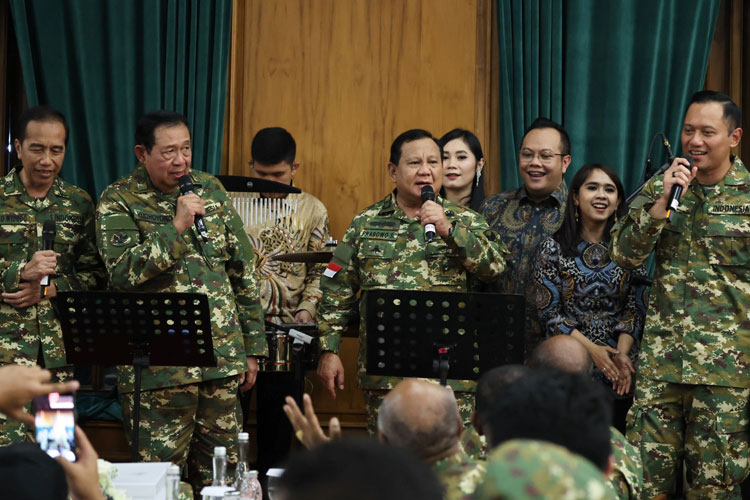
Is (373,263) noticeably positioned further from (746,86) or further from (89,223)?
(746,86)

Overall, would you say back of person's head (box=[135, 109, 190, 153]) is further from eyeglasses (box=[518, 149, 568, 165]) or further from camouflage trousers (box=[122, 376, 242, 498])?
eyeglasses (box=[518, 149, 568, 165])

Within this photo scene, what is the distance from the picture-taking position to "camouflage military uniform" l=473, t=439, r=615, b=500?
1.11 meters

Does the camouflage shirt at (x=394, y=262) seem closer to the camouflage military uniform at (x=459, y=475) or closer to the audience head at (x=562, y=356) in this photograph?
the audience head at (x=562, y=356)

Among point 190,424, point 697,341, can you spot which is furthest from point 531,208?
point 190,424

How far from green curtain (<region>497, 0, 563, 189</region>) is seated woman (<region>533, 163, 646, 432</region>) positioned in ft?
4.00

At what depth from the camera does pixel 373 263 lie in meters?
4.34

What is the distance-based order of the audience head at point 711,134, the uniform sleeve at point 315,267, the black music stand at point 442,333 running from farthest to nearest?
the uniform sleeve at point 315,267 → the audience head at point 711,134 → the black music stand at point 442,333

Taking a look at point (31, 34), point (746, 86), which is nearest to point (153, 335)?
point (31, 34)

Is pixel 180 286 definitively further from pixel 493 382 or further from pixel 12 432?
pixel 493 382

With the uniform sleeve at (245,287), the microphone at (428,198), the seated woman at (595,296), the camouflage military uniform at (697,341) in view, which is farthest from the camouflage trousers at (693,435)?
the uniform sleeve at (245,287)

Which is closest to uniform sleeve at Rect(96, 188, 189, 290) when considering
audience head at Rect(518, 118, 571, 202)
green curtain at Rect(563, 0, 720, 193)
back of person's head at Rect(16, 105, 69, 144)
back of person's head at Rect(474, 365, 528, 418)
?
back of person's head at Rect(16, 105, 69, 144)

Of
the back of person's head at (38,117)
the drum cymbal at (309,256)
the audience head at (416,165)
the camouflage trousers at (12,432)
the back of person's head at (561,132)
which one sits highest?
the back of person's head at (38,117)

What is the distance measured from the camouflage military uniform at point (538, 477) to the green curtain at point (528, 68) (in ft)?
14.9

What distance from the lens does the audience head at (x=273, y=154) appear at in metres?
5.30
